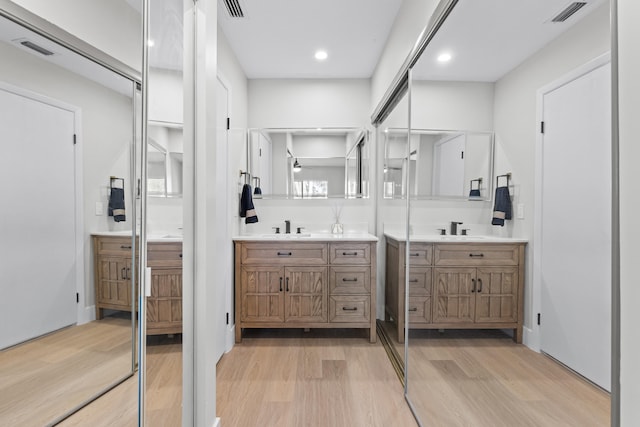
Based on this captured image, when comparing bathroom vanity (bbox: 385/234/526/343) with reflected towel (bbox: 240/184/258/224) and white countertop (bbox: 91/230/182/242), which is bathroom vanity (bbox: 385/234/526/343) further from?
reflected towel (bbox: 240/184/258/224)

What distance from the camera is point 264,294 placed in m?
2.63

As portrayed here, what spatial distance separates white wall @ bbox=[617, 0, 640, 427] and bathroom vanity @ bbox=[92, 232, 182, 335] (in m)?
0.98

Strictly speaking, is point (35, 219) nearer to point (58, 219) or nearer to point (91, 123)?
point (58, 219)

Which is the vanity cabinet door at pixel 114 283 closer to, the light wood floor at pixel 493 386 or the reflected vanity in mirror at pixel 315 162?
the light wood floor at pixel 493 386

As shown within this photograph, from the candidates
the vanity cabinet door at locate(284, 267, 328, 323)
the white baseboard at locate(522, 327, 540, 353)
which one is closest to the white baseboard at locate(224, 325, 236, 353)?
the vanity cabinet door at locate(284, 267, 328, 323)

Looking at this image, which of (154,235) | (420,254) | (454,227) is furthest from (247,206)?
(454,227)

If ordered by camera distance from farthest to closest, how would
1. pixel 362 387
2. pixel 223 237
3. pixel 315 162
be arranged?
pixel 315 162 → pixel 223 237 → pixel 362 387

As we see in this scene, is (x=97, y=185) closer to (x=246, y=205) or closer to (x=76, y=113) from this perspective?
(x=76, y=113)

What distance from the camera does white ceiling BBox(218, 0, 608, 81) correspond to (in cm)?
75

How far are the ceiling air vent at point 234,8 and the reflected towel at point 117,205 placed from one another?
6.39ft

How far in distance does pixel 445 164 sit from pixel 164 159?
1.20 meters

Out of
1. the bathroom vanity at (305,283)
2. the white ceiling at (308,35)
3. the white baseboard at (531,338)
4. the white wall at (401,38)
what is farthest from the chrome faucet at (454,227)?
the white ceiling at (308,35)

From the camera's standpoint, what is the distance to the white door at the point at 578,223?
53 centimetres

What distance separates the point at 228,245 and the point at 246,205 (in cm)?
48
